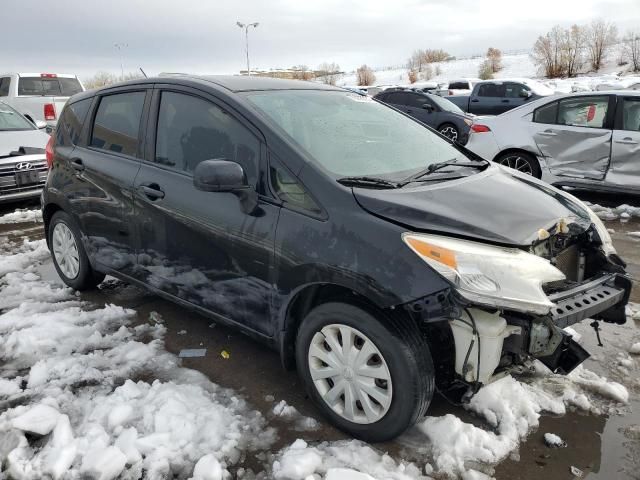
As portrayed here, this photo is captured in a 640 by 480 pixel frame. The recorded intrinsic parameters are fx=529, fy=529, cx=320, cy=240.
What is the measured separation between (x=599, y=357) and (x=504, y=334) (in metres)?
1.48

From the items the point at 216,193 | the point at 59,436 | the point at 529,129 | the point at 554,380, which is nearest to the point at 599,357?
the point at 554,380

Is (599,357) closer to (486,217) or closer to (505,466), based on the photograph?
(505,466)

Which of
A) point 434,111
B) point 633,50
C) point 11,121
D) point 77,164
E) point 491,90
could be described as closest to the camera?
point 77,164

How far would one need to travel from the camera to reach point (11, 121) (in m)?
8.38

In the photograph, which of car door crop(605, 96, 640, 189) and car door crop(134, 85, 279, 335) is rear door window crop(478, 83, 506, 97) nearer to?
car door crop(605, 96, 640, 189)

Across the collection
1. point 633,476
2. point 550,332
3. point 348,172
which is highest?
point 348,172

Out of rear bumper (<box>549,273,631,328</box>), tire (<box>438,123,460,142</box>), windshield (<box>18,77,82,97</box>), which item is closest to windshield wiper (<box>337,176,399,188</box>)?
rear bumper (<box>549,273,631,328</box>)

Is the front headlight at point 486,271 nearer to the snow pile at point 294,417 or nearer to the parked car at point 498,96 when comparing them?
the snow pile at point 294,417

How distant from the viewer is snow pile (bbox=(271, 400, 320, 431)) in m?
2.66

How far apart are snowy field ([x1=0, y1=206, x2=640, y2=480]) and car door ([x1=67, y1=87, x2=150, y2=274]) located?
1.93ft

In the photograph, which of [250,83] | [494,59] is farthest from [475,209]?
[494,59]

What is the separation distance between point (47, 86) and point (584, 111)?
463 inches

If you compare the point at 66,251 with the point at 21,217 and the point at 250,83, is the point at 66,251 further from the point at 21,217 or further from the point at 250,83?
the point at 21,217

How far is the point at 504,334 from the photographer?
2221mm
